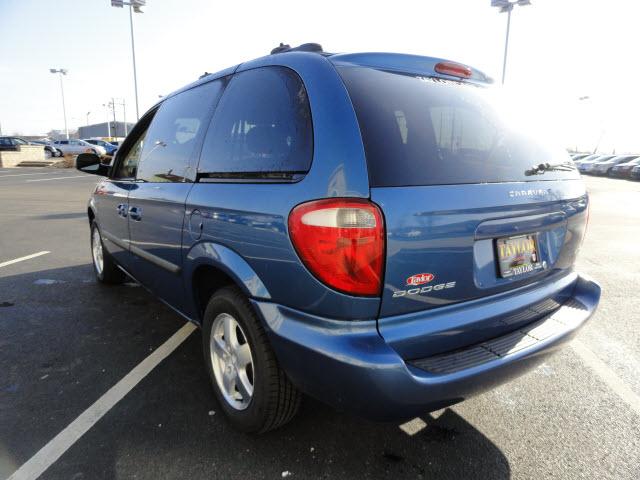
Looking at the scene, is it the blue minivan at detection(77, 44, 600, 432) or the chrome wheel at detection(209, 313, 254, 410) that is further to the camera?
the chrome wheel at detection(209, 313, 254, 410)

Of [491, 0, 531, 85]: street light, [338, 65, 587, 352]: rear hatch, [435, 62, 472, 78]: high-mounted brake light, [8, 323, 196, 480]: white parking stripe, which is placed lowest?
[8, 323, 196, 480]: white parking stripe

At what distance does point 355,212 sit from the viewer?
63.6 inches

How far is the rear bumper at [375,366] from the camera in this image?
→ 5.33ft

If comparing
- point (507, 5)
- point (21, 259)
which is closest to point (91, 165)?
point (21, 259)

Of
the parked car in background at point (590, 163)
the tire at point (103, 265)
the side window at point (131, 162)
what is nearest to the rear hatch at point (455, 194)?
the side window at point (131, 162)

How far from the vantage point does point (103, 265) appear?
14.6ft

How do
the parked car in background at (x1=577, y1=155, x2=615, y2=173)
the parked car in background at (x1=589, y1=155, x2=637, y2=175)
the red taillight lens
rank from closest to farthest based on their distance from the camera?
the red taillight lens, the parked car in background at (x1=589, y1=155, x2=637, y2=175), the parked car in background at (x1=577, y1=155, x2=615, y2=173)

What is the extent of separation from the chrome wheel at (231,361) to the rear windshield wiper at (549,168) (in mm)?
1617

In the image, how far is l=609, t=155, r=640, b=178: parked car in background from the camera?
27578mm

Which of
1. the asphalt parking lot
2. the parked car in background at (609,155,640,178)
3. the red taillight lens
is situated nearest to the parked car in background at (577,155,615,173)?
the parked car in background at (609,155,640,178)

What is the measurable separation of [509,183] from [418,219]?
0.59m

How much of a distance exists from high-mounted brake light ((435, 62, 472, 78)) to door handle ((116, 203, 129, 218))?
2.41 metres

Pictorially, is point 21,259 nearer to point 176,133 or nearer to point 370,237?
point 176,133

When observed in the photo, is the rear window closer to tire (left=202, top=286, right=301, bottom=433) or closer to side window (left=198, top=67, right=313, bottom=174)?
side window (left=198, top=67, right=313, bottom=174)
